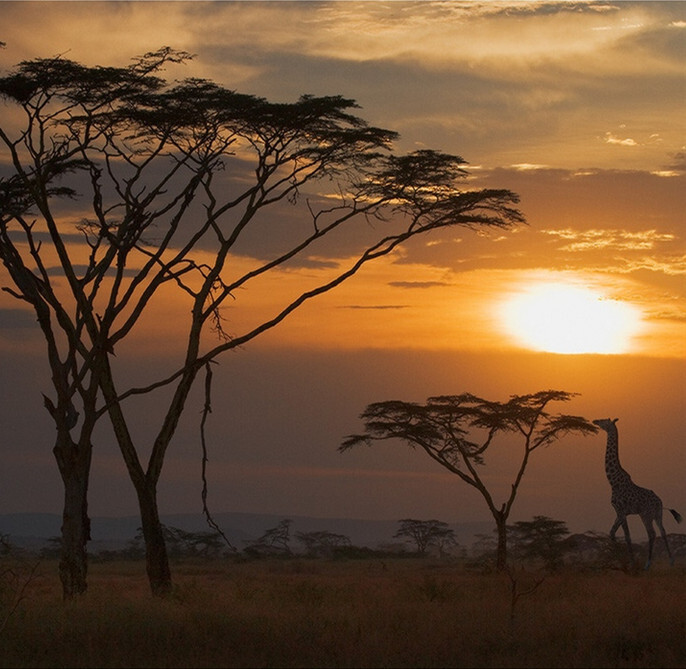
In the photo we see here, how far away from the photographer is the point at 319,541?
2891 inches

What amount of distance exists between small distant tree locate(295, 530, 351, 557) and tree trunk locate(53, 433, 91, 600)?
147ft

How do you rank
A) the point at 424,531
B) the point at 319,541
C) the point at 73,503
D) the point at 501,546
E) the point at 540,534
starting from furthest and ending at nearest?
1. the point at 319,541
2. the point at 424,531
3. the point at 540,534
4. the point at 501,546
5. the point at 73,503

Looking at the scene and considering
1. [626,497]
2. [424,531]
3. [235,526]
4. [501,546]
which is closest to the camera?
[626,497]

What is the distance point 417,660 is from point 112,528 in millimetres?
163203

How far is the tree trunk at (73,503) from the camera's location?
20688 mm

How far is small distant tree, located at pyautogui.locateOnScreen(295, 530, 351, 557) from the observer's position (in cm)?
6869

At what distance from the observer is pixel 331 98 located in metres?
22.4

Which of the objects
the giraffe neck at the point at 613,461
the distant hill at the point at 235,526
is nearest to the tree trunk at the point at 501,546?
the giraffe neck at the point at 613,461

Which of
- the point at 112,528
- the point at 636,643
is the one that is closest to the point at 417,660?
the point at 636,643

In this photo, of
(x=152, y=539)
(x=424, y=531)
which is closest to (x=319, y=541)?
(x=424, y=531)

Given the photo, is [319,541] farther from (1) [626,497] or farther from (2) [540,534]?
(1) [626,497]

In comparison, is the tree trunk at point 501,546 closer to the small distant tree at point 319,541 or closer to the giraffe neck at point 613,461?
the giraffe neck at point 613,461

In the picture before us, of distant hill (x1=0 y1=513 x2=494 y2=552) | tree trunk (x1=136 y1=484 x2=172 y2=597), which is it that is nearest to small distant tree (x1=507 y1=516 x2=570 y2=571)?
tree trunk (x1=136 y1=484 x2=172 y2=597)

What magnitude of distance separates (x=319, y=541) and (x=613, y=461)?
137 ft
